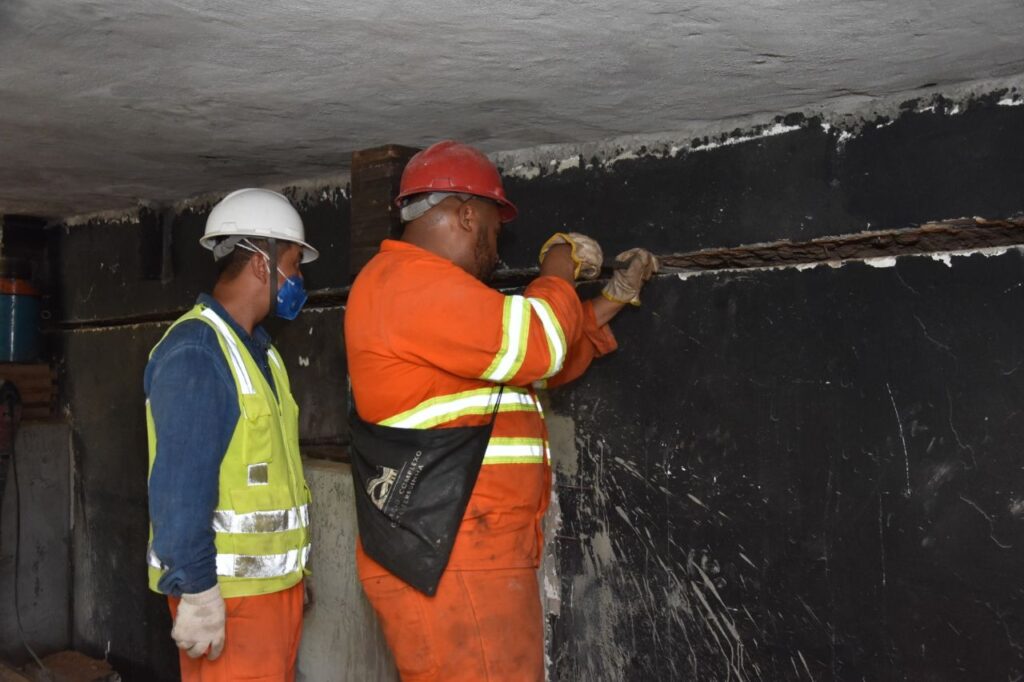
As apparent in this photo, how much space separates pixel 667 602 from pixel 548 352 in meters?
0.96

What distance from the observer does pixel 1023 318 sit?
2102 millimetres

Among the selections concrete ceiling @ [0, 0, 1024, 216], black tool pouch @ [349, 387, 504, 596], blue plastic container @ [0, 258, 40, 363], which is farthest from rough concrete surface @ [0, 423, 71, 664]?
black tool pouch @ [349, 387, 504, 596]

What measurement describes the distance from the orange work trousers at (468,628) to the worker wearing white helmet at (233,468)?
323 millimetres

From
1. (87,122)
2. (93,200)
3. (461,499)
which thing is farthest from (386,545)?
(93,200)

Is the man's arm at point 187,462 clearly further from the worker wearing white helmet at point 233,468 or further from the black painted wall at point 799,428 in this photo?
the black painted wall at point 799,428

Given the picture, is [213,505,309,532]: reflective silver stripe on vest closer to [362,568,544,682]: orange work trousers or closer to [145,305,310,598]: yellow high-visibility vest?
[145,305,310,598]: yellow high-visibility vest

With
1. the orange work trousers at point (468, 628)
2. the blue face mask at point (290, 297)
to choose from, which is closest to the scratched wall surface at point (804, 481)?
the orange work trousers at point (468, 628)

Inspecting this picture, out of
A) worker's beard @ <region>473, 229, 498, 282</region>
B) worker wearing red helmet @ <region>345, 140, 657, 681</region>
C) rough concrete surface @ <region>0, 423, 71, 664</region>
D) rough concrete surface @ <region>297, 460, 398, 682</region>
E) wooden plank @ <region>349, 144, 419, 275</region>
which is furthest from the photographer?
rough concrete surface @ <region>0, 423, 71, 664</region>

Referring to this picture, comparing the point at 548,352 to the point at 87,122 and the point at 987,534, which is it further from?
the point at 87,122

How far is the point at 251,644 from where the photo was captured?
2.37 metres

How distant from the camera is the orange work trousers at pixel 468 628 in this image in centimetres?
234

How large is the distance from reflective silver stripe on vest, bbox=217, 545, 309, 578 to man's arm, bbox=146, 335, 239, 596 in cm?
5

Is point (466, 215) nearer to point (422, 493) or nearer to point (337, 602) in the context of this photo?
point (422, 493)

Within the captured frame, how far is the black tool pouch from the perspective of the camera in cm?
236
